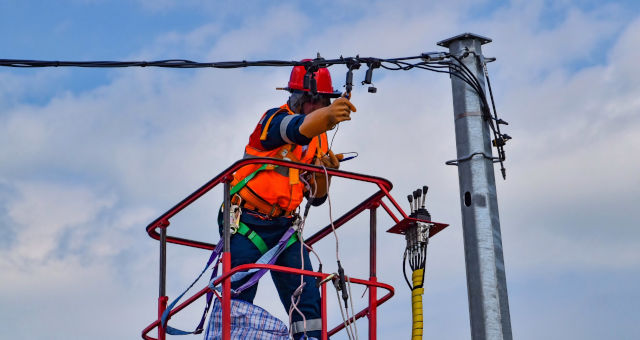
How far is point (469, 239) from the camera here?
26.5 ft

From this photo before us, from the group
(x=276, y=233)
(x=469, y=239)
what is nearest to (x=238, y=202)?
(x=276, y=233)

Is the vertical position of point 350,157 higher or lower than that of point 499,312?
higher

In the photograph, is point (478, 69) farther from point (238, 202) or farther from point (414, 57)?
point (238, 202)

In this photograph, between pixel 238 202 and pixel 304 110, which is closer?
pixel 238 202

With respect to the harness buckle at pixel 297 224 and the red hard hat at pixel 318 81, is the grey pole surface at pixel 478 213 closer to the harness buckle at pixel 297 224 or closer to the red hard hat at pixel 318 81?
the red hard hat at pixel 318 81

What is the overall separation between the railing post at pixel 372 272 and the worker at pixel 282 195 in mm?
465

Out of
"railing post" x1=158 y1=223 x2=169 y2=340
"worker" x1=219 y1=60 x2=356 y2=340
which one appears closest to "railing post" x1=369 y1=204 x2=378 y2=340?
"worker" x1=219 y1=60 x2=356 y2=340

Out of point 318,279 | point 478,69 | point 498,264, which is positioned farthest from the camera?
point 478,69

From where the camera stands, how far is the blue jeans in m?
8.25

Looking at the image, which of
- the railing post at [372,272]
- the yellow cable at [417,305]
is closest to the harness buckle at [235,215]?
the railing post at [372,272]

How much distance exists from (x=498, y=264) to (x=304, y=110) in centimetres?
212

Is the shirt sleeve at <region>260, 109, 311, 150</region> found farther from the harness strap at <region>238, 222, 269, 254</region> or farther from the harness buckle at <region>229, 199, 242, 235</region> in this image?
the harness strap at <region>238, 222, 269, 254</region>

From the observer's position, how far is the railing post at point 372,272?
25.9 ft

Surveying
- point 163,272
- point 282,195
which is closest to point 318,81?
point 282,195
